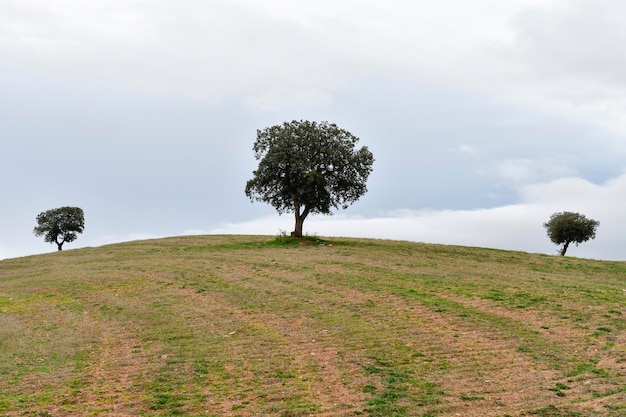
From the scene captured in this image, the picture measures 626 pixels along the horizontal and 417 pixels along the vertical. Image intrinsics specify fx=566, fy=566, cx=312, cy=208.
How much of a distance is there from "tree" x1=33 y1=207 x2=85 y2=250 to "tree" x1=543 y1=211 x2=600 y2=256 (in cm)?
6541

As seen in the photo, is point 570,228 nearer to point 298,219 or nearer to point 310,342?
point 298,219

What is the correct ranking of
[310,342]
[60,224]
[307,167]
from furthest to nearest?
[60,224]
[307,167]
[310,342]

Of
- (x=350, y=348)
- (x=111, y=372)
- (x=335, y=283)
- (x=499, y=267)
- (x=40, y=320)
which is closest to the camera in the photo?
(x=111, y=372)

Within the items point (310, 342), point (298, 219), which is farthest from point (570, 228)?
point (310, 342)

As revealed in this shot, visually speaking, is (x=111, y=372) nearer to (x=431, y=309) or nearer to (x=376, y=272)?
(x=431, y=309)

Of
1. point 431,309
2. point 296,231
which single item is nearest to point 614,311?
point 431,309

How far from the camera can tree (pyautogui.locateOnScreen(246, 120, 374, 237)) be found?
181 feet

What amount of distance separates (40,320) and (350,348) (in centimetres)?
1536

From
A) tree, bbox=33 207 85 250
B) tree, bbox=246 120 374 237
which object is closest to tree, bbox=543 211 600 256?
tree, bbox=246 120 374 237

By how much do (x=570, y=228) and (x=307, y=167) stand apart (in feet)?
141

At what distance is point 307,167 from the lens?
5416 cm

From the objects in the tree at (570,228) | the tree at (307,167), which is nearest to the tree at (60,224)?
the tree at (307,167)

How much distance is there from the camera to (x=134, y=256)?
4734 cm

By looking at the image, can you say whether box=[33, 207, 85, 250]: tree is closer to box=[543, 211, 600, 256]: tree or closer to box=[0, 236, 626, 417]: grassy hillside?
box=[0, 236, 626, 417]: grassy hillside
